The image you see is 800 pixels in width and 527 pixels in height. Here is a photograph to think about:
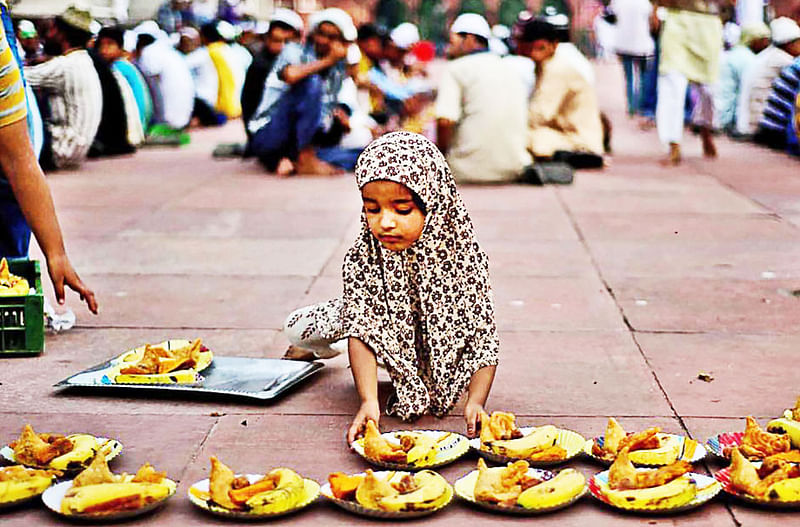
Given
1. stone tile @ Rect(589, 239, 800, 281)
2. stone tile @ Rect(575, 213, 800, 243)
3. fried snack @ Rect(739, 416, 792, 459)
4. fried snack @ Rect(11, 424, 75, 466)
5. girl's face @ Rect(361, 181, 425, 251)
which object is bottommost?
stone tile @ Rect(575, 213, 800, 243)

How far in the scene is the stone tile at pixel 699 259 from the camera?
6.40 m

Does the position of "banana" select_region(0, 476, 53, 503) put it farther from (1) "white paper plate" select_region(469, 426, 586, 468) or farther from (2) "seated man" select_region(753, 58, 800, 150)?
(2) "seated man" select_region(753, 58, 800, 150)

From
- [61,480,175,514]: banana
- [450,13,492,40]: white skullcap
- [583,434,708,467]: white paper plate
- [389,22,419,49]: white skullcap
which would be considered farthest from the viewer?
[389,22,419,49]: white skullcap

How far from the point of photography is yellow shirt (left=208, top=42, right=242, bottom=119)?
628 inches

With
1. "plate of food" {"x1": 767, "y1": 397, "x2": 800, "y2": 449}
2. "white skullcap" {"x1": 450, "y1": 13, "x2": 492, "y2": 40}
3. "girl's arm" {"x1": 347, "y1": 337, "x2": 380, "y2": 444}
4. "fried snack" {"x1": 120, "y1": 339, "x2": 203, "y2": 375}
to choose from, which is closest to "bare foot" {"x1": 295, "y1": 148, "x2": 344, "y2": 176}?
"white skullcap" {"x1": 450, "y1": 13, "x2": 492, "y2": 40}

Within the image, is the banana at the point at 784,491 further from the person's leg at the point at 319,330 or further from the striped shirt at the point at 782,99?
the striped shirt at the point at 782,99

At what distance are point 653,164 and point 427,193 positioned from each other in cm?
851

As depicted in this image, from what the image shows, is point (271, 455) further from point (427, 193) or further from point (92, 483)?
point (427, 193)

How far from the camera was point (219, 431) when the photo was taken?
374 centimetres

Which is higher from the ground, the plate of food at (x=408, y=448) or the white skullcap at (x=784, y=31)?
the white skullcap at (x=784, y=31)

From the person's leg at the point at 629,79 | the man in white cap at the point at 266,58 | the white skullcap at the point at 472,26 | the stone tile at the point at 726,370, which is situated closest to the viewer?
the stone tile at the point at 726,370

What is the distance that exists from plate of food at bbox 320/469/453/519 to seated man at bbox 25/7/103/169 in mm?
7737

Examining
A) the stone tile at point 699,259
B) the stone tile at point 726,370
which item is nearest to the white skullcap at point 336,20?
the stone tile at point 699,259

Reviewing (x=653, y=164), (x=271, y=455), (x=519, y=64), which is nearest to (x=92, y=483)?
(x=271, y=455)
